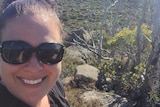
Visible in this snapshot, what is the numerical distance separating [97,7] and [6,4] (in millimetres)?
25523

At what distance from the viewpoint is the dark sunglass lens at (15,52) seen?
4.99 ft

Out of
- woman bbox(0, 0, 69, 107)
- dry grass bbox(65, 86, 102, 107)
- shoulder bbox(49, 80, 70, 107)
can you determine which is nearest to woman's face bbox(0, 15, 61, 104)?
woman bbox(0, 0, 69, 107)

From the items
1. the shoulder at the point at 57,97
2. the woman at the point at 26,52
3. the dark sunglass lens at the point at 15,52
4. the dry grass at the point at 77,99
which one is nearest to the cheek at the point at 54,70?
the woman at the point at 26,52

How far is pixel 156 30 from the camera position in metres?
5.77

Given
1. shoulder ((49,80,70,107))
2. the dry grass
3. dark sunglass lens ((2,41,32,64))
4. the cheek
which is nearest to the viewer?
dark sunglass lens ((2,41,32,64))

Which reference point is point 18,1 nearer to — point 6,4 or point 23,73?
point 6,4

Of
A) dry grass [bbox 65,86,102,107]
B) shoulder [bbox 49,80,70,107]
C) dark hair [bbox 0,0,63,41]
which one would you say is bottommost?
dry grass [bbox 65,86,102,107]

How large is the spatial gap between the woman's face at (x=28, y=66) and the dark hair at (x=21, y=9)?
2cm

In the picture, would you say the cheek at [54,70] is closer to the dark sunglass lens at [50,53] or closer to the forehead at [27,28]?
the dark sunglass lens at [50,53]

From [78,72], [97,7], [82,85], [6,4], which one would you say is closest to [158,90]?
[82,85]

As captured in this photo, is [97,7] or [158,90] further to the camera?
[97,7]

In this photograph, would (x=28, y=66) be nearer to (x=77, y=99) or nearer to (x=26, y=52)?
(x=26, y=52)

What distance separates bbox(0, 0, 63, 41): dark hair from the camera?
155 cm

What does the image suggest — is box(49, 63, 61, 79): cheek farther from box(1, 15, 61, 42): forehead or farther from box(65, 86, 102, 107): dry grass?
box(65, 86, 102, 107): dry grass
